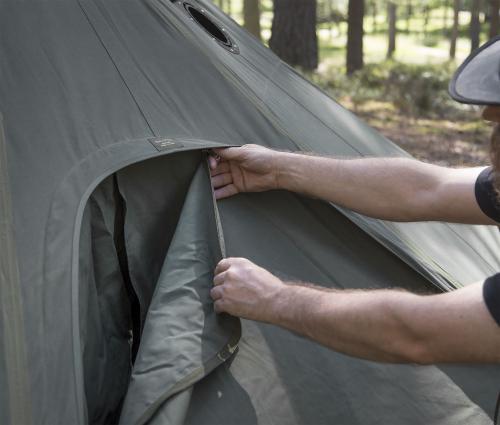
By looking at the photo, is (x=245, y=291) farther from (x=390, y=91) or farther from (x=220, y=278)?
(x=390, y=91)

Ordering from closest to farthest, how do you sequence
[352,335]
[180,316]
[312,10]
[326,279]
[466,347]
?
1. [466,347]
2. [352,335]
3. [180,316]
4. [326,279]
5. [312,10]

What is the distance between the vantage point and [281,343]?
2242mm

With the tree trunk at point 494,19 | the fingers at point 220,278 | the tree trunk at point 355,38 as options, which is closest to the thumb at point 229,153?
the fingers at point 220,278

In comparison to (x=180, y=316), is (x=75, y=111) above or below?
above

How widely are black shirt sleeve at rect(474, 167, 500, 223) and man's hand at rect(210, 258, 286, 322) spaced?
850 millimetres

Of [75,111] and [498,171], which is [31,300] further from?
[498,171]

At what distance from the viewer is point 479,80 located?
1882 mm

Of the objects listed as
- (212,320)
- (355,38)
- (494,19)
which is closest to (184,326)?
(212,320)

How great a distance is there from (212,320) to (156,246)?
0.40 m

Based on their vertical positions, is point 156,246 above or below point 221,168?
below

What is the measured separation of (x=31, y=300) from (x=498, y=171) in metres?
1.28

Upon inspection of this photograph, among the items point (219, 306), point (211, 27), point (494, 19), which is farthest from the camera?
point (494, 19)

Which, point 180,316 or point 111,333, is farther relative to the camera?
point 111,333

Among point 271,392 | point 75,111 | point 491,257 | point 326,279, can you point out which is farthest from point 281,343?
point 491,257
